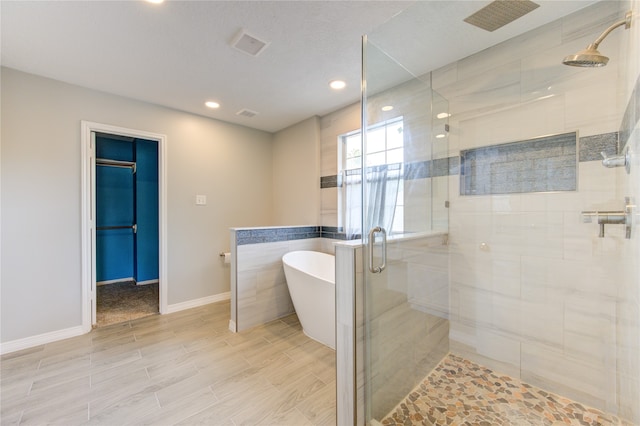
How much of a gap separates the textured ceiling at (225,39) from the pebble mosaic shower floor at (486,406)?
7.64ft

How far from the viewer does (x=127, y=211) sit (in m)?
4.35

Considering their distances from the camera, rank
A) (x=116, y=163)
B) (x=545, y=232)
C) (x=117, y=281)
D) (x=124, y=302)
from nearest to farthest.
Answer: (x=545, y=232)
(x=124, y=302)
(x=116, y=163)
(x=117, y=281)

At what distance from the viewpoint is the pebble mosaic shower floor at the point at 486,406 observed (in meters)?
1.47

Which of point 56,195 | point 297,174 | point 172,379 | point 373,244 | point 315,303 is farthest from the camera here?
point 297,174

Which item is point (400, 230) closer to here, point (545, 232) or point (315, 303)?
point (545, 232)

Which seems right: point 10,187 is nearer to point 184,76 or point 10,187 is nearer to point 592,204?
point 184,76

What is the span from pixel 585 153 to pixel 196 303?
3.87m

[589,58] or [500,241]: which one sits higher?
[589,58]

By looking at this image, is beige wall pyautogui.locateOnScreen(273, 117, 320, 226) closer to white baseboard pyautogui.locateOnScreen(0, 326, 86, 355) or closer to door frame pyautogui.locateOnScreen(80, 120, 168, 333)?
door frame pyautogui.locateOnScreen(80, 120, 168, 333)

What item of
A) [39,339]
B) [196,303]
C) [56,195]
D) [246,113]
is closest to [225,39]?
[246,113]

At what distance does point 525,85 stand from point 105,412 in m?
3.38

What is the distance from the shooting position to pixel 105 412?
5.02ft

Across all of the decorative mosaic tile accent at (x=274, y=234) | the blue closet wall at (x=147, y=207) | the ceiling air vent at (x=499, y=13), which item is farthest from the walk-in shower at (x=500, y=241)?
the blue closet wall at (x=147, y=207)

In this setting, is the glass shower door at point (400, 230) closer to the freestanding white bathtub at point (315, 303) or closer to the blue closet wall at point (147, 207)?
the freestanding white bathtub at point (315, 303)
